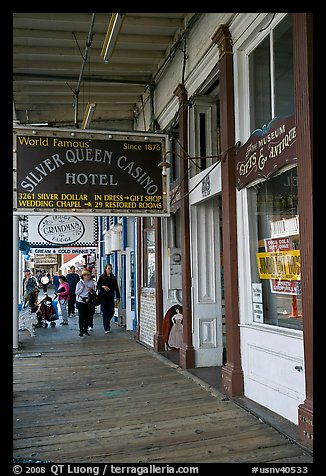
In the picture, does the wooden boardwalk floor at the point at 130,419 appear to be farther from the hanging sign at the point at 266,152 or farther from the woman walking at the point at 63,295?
the woman walking at the point at 63,295

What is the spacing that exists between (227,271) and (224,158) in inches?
56.4

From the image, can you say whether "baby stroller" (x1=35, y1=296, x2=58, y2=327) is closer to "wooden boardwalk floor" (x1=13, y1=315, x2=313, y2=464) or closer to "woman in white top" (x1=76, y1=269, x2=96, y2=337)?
"woman in white top" (x1=76, y1=269, x2=96, y2=337)

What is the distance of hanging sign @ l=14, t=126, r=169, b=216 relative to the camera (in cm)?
633

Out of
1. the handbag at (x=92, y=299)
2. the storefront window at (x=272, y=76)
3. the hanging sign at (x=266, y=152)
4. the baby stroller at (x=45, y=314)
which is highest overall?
the storefront window at (x=272, y=76)

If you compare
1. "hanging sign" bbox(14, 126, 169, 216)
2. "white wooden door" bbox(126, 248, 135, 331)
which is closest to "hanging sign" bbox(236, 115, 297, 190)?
"hanging sign" bbox(14, 126, 169, 216)

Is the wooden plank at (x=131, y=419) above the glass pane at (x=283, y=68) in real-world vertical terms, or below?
below

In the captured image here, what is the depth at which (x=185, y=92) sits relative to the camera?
7762 mm

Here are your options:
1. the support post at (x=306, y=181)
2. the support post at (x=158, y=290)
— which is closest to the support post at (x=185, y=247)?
the support post at (x=158, y=290)

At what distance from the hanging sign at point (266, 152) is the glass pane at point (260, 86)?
29cm

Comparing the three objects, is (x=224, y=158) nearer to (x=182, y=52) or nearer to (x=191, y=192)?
(x=191, y=192)

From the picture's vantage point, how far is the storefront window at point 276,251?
188 inches

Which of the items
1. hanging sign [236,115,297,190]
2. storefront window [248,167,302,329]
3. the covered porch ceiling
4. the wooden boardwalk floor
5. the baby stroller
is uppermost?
the covered porch ceiling

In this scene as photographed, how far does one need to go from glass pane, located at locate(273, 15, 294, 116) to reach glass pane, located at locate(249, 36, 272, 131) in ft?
0.65
